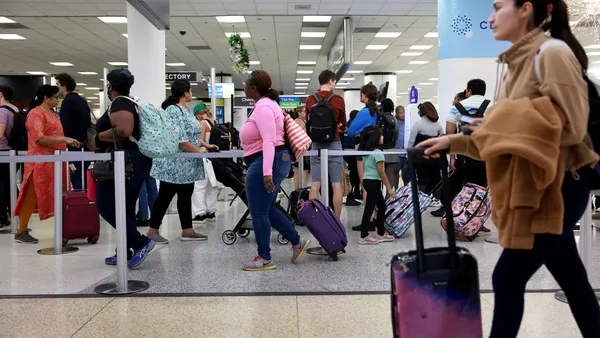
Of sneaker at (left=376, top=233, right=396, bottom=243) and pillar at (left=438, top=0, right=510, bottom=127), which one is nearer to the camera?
sneaker at (left=376, top=233, right=396, bottom=243)

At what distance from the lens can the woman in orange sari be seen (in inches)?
220

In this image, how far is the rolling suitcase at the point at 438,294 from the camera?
1837 millimetres

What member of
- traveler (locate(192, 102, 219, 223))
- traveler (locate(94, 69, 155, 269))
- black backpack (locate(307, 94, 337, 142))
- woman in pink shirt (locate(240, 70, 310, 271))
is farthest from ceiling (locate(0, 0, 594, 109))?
woman in pink shirt (locate(240, 70, 310, 271))

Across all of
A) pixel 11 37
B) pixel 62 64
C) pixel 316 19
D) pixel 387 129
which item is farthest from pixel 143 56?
pixel 62 64

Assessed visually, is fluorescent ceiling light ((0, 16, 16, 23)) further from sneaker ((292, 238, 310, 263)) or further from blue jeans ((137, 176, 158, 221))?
sneaker ((292, 238, 310, 263))

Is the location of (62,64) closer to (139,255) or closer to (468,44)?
(468,44)

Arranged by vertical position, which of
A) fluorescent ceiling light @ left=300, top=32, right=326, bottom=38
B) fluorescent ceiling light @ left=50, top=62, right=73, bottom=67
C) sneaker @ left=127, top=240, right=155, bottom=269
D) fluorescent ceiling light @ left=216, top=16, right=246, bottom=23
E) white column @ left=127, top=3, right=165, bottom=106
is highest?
fluorescent ceiling light @ left=300, top=32, right=326, bottom=38

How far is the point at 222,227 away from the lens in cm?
674

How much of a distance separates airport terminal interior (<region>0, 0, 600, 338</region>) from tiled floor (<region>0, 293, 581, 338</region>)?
0.01 m

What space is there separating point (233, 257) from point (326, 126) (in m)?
1.54

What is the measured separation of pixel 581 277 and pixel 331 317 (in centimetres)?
152

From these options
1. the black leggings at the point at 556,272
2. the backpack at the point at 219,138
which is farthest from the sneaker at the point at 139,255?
the black leggings at the point at 556,272

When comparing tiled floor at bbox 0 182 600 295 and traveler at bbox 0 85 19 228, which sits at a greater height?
traveler at bbox 0 85 19 228

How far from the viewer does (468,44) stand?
7855mm
